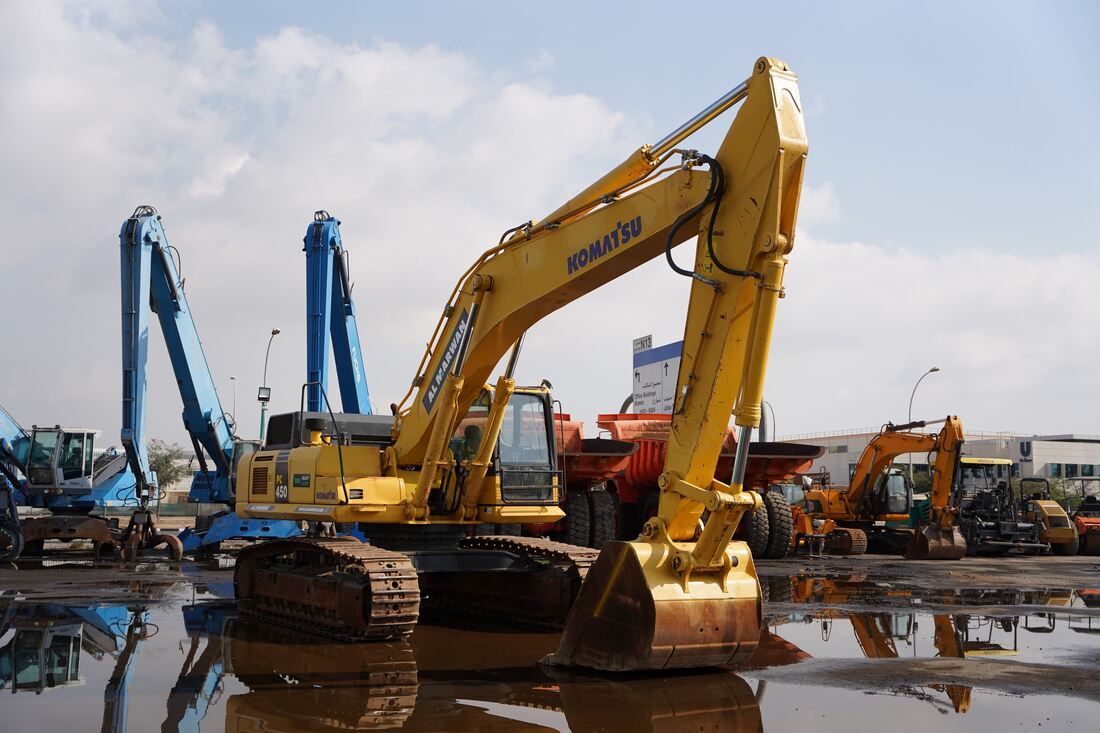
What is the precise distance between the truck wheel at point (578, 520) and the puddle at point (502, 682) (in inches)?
335

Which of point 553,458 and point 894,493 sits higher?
point 553,458

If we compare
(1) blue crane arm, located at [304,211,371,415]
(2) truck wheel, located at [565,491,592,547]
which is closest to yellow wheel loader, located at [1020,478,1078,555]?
(2) truck wheel, located at [565,491,592,547]

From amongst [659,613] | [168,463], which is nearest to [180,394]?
[659,613]

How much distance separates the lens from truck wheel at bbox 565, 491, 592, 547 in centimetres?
2128

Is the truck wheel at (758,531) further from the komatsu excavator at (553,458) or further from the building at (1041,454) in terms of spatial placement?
the building at (1041,454)

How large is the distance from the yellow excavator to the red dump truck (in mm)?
3051

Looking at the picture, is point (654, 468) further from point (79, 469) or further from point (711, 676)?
point (711, 676)

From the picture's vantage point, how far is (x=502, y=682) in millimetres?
8914

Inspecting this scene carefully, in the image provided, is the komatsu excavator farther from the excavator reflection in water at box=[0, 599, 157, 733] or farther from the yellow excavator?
the yellow excavator

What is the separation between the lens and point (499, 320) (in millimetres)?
11164

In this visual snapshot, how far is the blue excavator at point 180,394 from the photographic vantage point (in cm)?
2259

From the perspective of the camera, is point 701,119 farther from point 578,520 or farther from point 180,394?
point 180,394

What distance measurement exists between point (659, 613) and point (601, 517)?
525 inches

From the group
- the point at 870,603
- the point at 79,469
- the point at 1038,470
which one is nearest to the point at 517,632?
the point at 870,603
